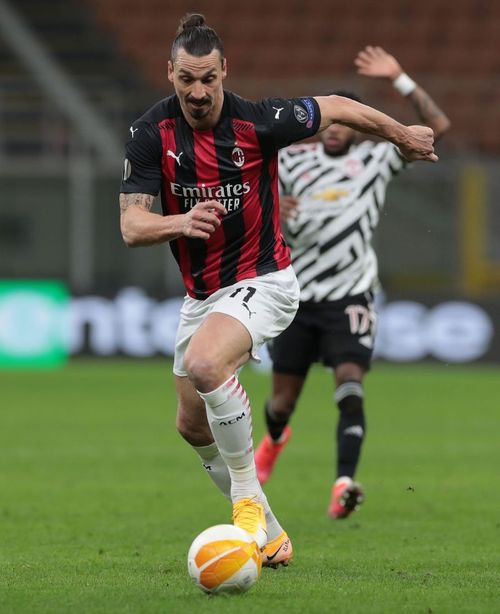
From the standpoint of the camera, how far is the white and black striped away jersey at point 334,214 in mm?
7957

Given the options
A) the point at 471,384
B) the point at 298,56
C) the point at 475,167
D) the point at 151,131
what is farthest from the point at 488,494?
the point at 298,56

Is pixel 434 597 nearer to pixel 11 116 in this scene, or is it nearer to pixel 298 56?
pixel 11 116

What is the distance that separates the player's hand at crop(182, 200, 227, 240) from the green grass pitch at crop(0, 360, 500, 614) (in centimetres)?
130

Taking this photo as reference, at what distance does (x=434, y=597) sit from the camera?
4812mm

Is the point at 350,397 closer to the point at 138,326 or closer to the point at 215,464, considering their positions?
the point at 215,464

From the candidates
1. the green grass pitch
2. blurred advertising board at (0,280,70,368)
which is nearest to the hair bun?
the green grass pitch

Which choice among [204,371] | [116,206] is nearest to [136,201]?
[204,371]

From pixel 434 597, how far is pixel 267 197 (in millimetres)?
1817

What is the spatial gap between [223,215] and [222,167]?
0.20 metres

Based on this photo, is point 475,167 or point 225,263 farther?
point 475,167

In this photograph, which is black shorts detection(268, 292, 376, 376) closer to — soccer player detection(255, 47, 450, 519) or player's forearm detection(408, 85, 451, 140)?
soccer player detection(255, 47, 450, 519)

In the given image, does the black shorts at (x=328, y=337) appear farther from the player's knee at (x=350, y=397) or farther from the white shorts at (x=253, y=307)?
the white shorts at (x=253, y=307)

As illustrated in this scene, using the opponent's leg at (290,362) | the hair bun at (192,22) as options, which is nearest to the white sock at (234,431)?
the hair bun at (192,22)

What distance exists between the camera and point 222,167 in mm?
5469
